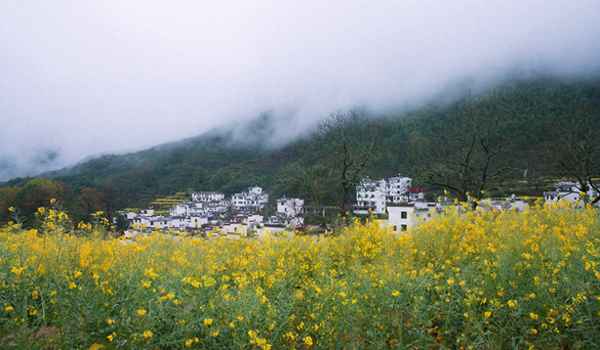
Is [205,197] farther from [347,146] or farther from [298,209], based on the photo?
[347,146]

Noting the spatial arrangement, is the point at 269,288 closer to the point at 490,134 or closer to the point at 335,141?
the point at 335,141

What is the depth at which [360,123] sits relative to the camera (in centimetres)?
1902

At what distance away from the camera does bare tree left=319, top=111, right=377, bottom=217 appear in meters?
16.0

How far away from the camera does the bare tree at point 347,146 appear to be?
52.6ft

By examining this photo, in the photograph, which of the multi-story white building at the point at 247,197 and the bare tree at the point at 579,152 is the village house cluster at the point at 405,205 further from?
the multi-story white building at the point at 247,197

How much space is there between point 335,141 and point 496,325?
45.8 feet

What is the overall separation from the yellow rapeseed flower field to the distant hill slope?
46.8 ft

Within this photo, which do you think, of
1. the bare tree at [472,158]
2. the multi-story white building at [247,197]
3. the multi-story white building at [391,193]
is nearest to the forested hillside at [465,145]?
the bare tree at [472,158]

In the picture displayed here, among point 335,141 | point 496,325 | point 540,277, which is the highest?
point 335,141

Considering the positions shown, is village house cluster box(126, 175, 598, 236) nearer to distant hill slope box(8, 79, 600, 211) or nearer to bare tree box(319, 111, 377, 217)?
bare tree box(319, 111, 377, 217)

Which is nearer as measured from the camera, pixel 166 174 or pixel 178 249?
pixel 178 249

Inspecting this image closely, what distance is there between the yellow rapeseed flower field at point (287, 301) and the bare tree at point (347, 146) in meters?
11.4

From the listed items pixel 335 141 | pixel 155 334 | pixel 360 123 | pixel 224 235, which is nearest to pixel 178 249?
pixel 224 235

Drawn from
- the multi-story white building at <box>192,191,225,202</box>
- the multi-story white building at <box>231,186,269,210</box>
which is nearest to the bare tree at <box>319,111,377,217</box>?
the multi-story white building at <box>231,186,269,210</box>
